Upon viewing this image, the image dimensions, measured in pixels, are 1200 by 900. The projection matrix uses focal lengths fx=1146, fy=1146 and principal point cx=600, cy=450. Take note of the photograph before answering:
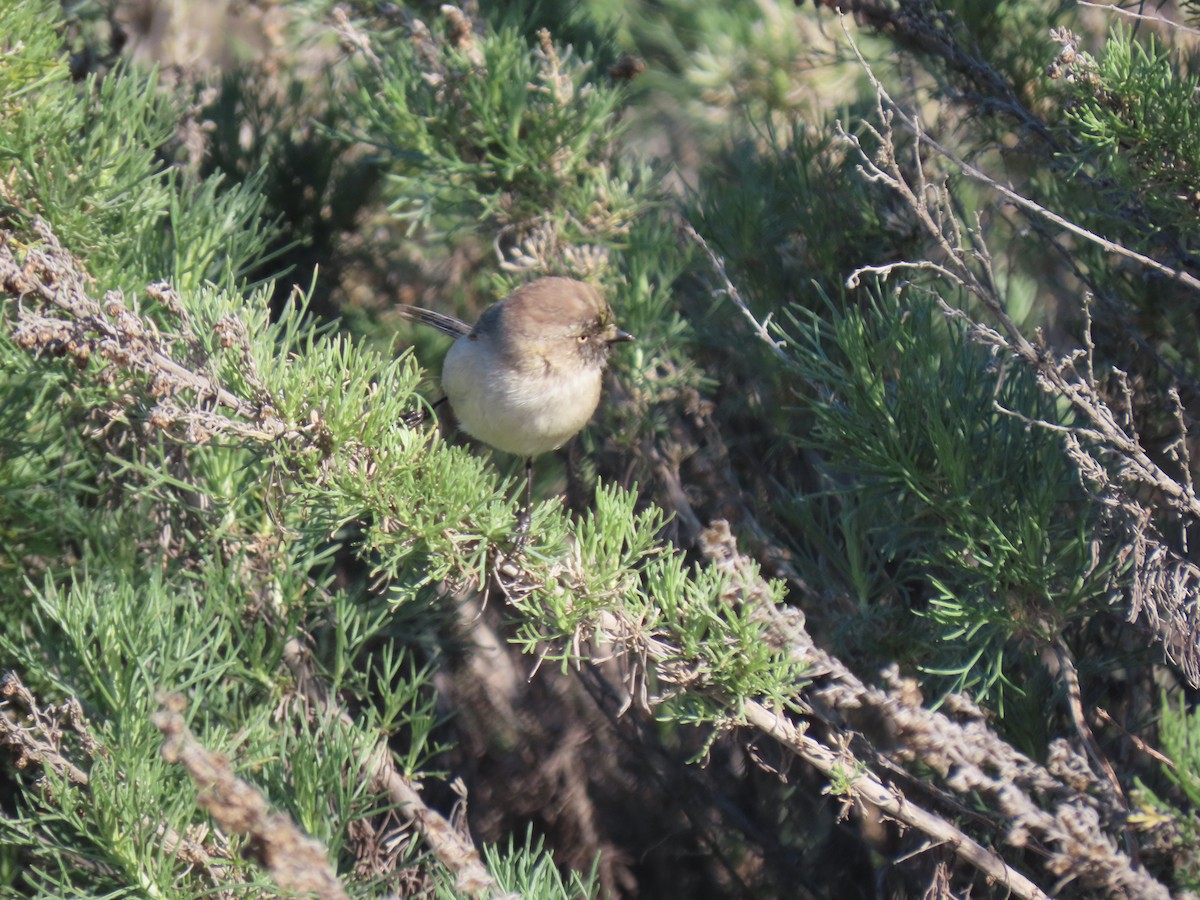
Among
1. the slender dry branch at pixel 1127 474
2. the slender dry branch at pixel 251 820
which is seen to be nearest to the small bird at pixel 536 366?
the slender dry branch at pixel 1127 474

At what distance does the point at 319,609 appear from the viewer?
2.21 m

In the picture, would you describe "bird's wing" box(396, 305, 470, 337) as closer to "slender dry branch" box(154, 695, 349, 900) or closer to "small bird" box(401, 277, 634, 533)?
"small bird" box(401, 277, 634, 533)

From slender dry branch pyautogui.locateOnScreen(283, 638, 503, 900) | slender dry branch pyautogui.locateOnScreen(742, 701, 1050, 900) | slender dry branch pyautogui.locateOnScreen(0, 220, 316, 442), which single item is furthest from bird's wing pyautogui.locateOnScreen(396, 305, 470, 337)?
slender dry branch pyautogui.locateOnScreen(742, 701, 1050, 900)

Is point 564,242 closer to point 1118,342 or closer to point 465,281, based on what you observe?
point 465,281

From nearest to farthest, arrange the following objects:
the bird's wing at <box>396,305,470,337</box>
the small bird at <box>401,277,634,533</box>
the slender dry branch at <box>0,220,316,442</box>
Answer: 1. the slender dry branch at <box>0,220,316,442</box>
2. the small bird at <box>401,277,634,533</box>
3. the bird's wing at <box>396,305,470,337</box>

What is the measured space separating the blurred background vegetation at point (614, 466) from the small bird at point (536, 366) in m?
0.09

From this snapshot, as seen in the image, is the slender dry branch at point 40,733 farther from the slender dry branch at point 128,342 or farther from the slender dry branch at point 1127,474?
the slender dry branch at point 1127,474

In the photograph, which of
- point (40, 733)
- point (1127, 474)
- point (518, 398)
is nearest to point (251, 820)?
point (40, 733)

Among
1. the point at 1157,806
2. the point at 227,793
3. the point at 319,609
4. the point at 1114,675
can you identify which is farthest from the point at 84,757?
the point at 1114,675

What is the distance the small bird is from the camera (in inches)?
105

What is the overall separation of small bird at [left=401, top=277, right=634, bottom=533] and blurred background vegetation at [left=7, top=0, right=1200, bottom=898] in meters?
0.09

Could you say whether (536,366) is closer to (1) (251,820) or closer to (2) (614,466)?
(2) (614,466)

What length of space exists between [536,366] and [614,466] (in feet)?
1.02

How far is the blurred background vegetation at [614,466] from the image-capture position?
172 cm
